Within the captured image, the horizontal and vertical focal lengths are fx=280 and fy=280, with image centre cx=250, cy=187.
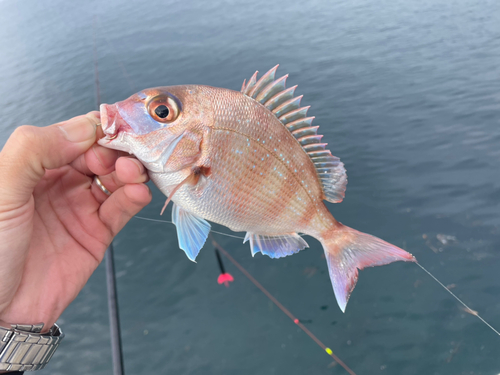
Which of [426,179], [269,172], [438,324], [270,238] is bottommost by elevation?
[438,324]

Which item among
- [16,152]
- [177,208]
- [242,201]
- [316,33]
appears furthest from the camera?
[316,33]

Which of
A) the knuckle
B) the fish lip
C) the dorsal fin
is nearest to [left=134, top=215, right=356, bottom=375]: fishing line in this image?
the dorsal fin

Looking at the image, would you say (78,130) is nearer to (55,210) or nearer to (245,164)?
(55,210)

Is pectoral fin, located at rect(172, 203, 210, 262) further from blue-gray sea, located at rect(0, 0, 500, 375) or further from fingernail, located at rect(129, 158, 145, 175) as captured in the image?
blue-gray sea, located at rect(0, 0, 500, 375)

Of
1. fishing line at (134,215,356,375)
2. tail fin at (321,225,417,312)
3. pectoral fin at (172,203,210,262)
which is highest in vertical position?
pectoral fin at (172,203,210,262)

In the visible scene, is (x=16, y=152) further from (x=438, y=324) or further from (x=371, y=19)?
(x=371, y=19)

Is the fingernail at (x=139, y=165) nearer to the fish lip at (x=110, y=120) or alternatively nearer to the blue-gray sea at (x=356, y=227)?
the fish lip at (x=110, y=120)

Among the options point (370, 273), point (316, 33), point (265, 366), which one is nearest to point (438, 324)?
point (370, 273)
